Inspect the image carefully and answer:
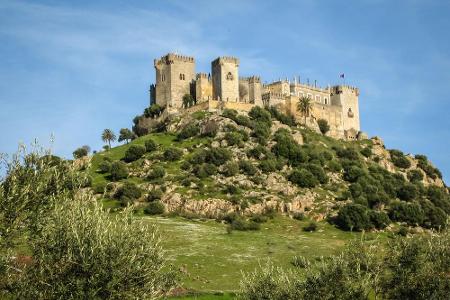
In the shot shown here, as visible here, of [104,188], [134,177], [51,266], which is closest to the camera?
[51,266]

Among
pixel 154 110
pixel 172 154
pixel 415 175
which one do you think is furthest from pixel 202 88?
pixel 415 175

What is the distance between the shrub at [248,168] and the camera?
10812 centimetres

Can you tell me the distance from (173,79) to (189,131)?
14172 mm

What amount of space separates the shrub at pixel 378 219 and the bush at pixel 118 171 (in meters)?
40.0

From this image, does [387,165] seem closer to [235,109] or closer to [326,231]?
[235,109]

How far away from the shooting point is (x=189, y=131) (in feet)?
388

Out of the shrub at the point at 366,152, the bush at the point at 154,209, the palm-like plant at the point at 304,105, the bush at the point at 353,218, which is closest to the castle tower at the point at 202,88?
the palm-like plant at the point at 304,105

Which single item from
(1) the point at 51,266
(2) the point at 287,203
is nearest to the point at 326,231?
(2) the point at 287,203

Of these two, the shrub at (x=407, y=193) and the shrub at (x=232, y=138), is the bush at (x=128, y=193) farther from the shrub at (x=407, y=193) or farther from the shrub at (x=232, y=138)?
the shrub at (x=407, y=193)

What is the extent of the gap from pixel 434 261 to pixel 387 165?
89.5 m

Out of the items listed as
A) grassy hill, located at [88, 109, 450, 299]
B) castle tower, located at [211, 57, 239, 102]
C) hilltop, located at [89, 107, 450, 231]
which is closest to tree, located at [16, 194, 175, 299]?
grassy hill, located at [88, 109, 450, 299]

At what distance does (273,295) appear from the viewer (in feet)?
145

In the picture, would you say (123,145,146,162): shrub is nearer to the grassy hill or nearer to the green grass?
the grassy hill

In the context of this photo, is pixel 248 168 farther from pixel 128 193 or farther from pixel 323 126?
pixel 323 126
